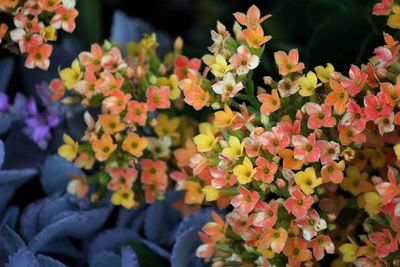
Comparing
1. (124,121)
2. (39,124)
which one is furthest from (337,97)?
(39,124)

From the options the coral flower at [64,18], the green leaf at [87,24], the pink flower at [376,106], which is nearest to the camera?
the pink flower at [376,106]

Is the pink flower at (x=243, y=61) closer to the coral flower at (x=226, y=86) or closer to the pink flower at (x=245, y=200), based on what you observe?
the coral flower at (x=226, y=86)

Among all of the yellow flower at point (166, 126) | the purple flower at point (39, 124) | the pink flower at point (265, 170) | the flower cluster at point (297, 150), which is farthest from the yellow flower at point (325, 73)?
the purple flower at point (39, 124)

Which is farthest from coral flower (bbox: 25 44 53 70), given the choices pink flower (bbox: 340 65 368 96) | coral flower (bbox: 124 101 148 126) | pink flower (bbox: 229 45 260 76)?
pink flower (bbox: 340 65 368 96)

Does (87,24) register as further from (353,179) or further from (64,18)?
(353,179)

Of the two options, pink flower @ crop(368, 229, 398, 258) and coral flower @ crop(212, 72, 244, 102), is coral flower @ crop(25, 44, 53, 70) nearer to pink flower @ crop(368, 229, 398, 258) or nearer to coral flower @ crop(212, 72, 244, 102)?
coral flower @ crop(212, 72, 244, 102)
